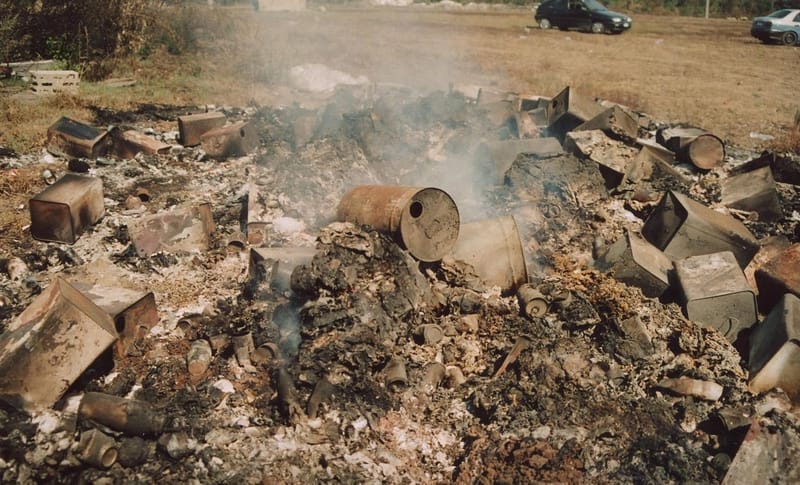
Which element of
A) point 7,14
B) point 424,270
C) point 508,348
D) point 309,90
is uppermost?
point 7,14

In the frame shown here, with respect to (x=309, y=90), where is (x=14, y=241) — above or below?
below

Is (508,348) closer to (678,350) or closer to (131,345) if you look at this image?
(678,350)

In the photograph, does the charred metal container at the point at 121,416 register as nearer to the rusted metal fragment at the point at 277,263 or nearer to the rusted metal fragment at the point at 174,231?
the rusted metal fragment at the point at 277,263

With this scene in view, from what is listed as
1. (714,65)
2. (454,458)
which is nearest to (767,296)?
(454,458)

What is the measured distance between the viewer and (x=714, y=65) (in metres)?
14.6

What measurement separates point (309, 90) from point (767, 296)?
9.46 m

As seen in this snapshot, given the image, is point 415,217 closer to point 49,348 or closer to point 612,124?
point 49,348

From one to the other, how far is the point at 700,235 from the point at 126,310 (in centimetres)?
501

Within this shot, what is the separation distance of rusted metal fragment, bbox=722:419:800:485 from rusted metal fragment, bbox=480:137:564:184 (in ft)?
12.7

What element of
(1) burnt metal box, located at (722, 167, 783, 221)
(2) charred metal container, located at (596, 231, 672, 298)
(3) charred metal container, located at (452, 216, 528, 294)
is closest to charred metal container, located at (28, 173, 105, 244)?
(3) charred metal container, located at (452, 216, 528, 294)

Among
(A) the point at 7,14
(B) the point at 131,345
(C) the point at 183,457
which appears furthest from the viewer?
(A) the point at 7,14

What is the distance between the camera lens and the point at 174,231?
17.2 ft

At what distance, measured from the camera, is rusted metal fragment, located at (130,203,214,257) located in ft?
16.8

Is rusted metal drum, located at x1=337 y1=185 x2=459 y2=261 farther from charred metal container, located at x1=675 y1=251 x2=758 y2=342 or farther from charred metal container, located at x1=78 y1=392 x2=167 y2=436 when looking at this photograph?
charred metal container, located at x1=78 y1=392 x2=167 y2=436
